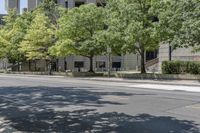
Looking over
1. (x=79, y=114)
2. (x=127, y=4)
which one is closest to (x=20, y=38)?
(x=127, y=4)

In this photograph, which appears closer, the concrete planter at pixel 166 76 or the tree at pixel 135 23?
the concrete planter at pixel 166 76

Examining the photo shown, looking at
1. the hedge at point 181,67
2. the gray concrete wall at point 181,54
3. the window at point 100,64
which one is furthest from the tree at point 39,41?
the hedge at point 181,67

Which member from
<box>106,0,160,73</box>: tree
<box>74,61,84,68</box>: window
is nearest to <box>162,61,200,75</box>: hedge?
<box>106,0,160,73</box>: tree

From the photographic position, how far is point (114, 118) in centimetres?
1321

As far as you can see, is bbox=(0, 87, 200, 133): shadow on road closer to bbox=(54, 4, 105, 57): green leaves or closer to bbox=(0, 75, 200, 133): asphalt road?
bbox=(0, 75, 200, 133): asphalt road

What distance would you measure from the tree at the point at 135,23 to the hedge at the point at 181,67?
8.25 ft

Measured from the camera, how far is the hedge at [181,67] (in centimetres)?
3706

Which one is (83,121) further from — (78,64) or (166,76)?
(78,64)

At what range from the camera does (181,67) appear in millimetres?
38062

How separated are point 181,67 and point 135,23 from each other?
5.83 meters

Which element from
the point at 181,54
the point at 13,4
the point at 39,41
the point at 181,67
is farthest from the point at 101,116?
the point at 13,4

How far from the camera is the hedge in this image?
122 feet

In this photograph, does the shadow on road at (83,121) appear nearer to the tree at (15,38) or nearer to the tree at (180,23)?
the tree at (180,23)

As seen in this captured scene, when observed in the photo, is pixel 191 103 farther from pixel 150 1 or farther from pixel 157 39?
pixel 150 1
